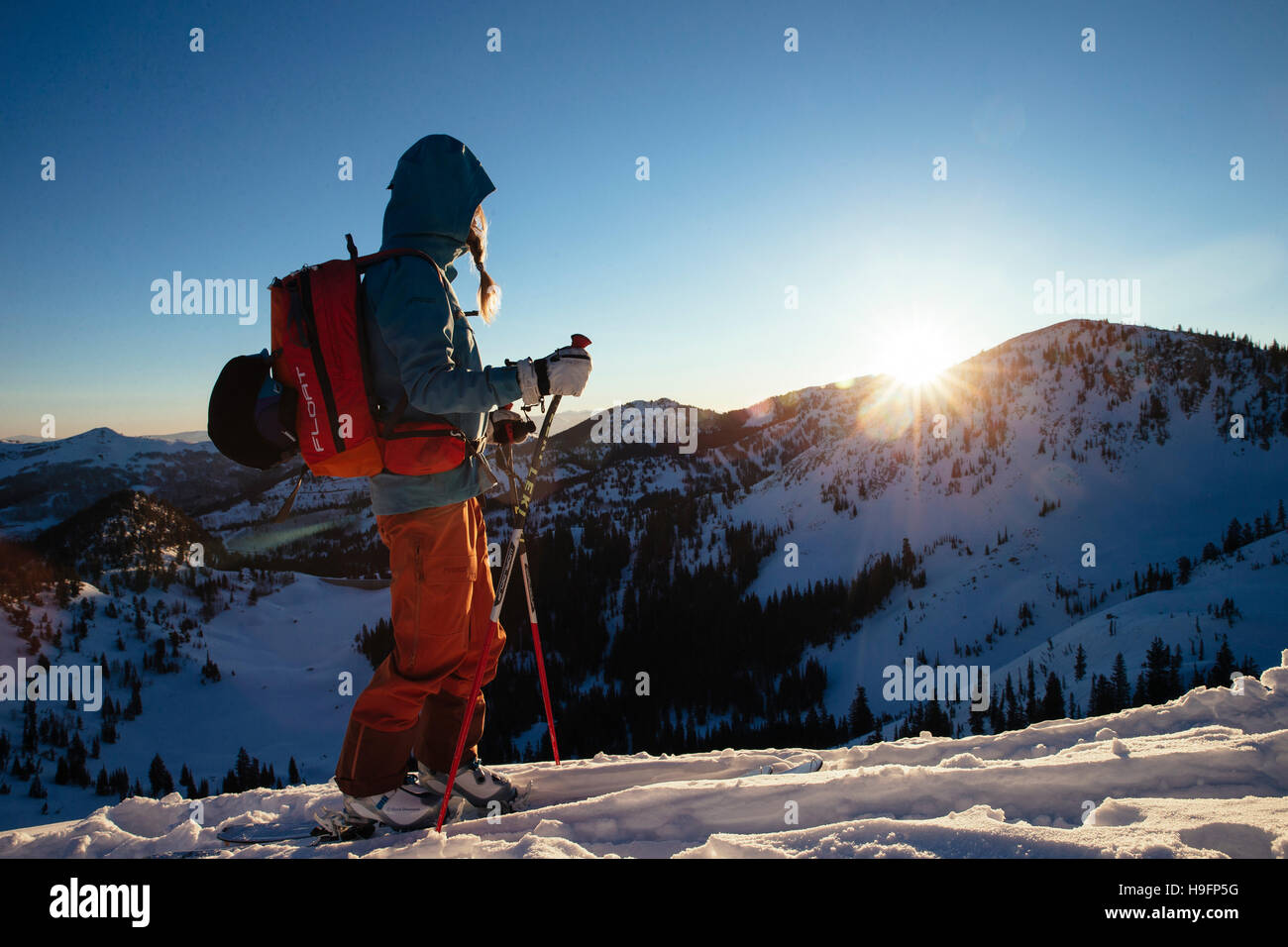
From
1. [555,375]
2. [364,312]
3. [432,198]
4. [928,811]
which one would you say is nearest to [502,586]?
[555,375]

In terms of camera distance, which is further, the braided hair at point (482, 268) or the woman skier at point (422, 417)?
the braided hair at point (482, 268)

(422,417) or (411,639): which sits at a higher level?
(422,417)

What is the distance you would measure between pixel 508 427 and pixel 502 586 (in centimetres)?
122

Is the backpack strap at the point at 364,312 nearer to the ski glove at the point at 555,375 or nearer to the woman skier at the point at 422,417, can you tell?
the woman skier at the point at 422,417

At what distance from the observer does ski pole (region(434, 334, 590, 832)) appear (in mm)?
3477

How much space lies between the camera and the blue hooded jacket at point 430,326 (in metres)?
3.10

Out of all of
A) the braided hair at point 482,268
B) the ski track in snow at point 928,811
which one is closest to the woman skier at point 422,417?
the braided hair at point 482,268

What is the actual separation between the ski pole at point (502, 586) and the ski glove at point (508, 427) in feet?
0.55

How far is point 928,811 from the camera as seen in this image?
283 centimetres

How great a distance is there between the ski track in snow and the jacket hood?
3.40 meters

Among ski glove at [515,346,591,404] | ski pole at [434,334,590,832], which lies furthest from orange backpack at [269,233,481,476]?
ski pole at [434,334,590,832]

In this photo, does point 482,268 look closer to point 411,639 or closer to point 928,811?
point 411,639
